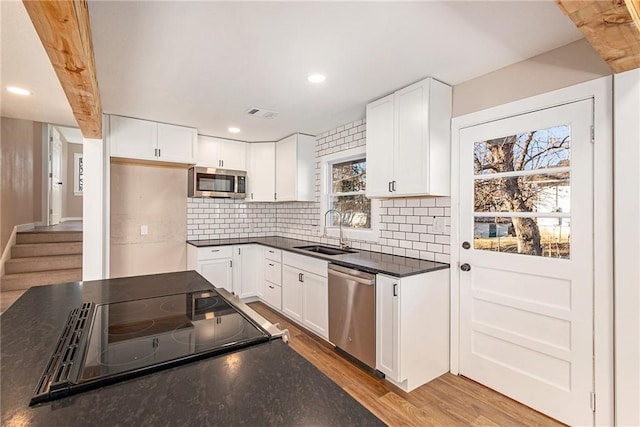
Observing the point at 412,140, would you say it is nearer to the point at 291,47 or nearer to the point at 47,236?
the point at 291,47

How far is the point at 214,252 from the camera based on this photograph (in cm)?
395

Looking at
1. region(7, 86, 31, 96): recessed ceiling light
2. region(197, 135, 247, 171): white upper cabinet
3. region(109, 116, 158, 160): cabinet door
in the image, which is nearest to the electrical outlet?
region(197, 135, 247, 171): white upper cabinet

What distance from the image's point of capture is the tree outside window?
3.50 meters

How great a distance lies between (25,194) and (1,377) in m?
5.22

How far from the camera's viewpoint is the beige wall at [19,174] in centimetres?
387

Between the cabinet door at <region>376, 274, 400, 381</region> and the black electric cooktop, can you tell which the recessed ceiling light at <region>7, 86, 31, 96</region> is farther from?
the cabinet door at <region>376, 274, 400, 381</region>

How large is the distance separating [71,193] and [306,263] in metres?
7.31

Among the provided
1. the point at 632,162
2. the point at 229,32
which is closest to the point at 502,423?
the point at 632,162

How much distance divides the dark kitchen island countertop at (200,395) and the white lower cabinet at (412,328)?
1389 millimetres

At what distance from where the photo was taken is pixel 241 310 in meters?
1.34

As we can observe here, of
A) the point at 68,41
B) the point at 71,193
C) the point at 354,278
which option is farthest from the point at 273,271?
the point at 71,193

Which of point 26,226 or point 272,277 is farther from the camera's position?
point 26,226

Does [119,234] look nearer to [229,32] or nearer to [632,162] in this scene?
[229,32]

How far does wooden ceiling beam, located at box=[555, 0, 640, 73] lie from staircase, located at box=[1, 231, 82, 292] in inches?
199
